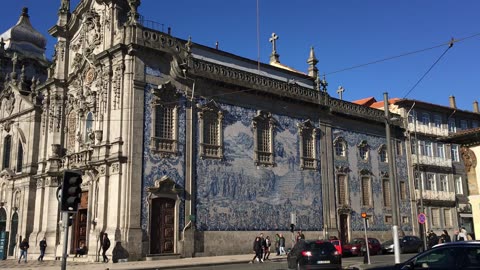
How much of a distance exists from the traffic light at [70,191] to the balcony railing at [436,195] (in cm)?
3765

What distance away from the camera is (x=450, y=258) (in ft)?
37.2

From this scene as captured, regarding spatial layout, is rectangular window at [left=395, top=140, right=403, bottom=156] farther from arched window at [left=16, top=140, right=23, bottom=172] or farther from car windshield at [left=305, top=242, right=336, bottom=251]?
arched window at [left=16, top=140, right=23, bottom=172]

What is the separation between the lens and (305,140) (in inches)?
1480

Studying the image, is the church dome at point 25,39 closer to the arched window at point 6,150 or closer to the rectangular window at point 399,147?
the arched window at point 6,150

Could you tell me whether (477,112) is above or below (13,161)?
above

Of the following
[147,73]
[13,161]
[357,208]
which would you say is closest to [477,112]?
[357,208]

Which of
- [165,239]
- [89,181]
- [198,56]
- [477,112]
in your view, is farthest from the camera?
[477,112]

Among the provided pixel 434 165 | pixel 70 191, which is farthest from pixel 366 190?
pixel 70 191

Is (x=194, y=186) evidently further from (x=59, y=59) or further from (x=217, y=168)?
(x=59, y=59)

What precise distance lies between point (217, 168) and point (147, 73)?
7.15 metres

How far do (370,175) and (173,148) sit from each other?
19.4 meters

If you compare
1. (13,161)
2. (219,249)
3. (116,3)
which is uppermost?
(116,3)

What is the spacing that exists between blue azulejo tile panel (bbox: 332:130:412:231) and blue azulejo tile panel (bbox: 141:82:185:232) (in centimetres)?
1466

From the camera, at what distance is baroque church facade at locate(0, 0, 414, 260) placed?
1103 inches
